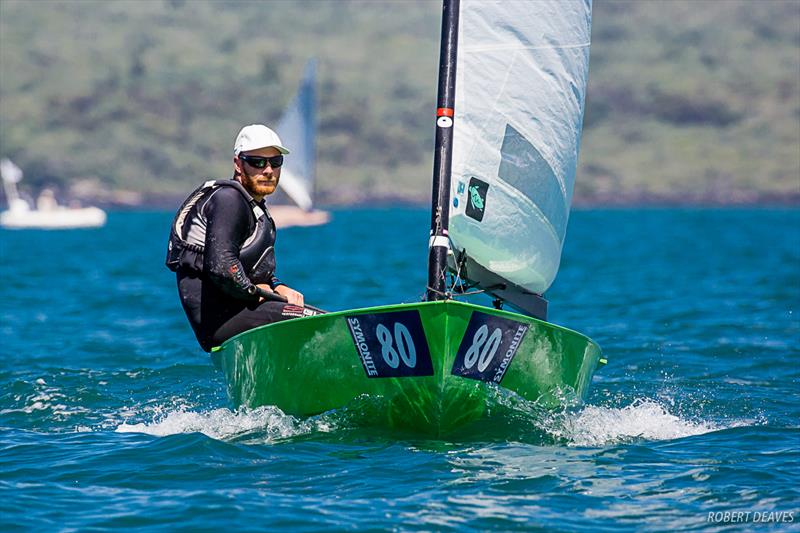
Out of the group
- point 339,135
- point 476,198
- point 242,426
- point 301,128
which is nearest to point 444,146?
point 476,198

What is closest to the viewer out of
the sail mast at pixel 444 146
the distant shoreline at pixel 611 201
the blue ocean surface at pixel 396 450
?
the blue ocean surface at pixel 396 450

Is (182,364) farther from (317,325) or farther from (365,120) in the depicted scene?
(365,120)

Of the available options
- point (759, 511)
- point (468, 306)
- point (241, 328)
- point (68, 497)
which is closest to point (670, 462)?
point (759, 511)

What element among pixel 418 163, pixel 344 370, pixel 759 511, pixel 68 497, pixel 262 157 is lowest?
pixel 759 511

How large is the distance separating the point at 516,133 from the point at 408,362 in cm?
220

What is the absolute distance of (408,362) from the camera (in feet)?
26.2

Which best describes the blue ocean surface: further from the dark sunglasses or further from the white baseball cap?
the white baseball cap

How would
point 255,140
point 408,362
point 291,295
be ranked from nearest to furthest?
point 408,362
point 255,140
point 291,295

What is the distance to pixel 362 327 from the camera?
26.2ft

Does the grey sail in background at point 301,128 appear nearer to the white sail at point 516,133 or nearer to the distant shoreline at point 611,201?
the white sail at point 516,133

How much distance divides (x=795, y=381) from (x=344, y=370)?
19.0 ft

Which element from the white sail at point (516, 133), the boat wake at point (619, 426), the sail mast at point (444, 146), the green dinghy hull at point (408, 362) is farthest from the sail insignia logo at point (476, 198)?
the boat wake at point (619, 426)

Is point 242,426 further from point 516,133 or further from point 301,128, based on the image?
point 301,128

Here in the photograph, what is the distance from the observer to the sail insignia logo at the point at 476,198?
28.7 feet
